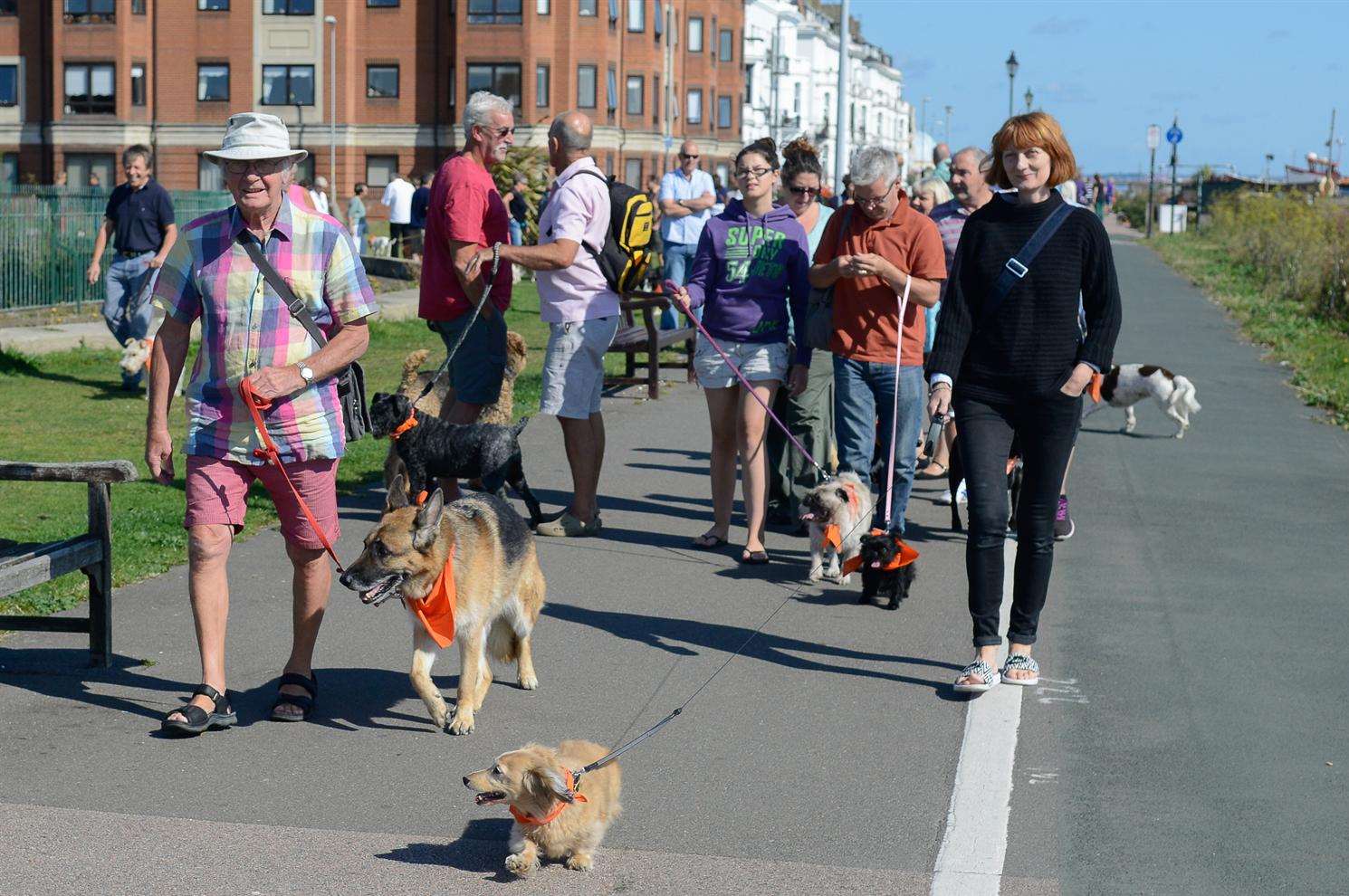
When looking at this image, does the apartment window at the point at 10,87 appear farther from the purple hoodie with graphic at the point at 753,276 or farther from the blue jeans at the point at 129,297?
the purple hoodie with graphic at the point at 753,276

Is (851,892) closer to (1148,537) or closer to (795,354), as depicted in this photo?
(795,354)

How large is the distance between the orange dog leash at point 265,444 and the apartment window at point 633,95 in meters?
63.8

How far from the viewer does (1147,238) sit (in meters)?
59.4

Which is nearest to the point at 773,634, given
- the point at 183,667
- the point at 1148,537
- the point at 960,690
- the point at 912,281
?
the point at 960,690

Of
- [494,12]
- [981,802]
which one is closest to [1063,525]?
[981,802]

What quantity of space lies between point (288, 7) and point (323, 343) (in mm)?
59576

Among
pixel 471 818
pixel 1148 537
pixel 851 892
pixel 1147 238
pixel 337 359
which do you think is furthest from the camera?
pixel 1147 238

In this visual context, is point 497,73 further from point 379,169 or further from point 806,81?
point 806,81

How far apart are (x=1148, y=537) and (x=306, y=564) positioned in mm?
5763

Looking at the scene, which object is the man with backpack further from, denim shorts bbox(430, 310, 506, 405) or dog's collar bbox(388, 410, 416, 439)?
dog's collar bbox(388, 410, 416, 439)

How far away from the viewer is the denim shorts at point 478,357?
8906 millimetres

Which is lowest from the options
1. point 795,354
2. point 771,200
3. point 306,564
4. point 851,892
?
point 851,892

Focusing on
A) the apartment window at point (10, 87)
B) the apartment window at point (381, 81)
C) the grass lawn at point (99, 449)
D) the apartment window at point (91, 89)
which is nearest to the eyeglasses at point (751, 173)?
the grass lawn at point (99, 449)

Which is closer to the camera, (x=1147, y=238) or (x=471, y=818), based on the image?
(x=471, y=818)
